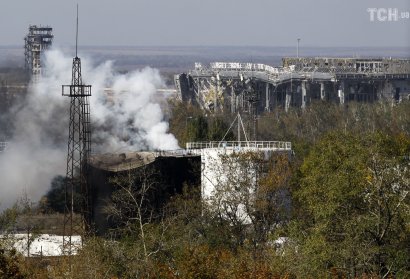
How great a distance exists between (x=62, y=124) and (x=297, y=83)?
163 ft

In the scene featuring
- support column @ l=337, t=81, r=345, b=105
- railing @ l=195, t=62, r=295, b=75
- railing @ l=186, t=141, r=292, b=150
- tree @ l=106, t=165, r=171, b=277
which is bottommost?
tree @ l=106, t=165, r=171, b=277

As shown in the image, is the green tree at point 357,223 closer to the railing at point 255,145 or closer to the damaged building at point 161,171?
the damaged building at point 161,171

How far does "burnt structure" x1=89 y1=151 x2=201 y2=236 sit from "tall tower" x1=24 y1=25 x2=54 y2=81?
37.8 meters

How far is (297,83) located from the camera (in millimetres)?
127000

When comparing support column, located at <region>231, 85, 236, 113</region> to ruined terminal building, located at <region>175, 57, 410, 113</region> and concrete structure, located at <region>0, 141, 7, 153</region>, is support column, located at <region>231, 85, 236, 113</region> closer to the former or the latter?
ruined terminal building, located at <region>175, 57, 410, 113</region>

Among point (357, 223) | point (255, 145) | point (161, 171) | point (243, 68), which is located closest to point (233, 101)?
point (243, 68)

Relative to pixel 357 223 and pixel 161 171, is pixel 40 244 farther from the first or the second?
pixel 357 223

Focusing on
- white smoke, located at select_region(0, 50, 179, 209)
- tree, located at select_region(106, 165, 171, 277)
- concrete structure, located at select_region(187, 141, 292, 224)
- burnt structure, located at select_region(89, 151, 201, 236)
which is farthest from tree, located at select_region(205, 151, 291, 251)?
white smoke, located at select_region(0, 50, 179, 209)

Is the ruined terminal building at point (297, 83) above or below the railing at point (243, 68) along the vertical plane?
below

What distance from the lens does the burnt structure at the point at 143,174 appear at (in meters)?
59.0

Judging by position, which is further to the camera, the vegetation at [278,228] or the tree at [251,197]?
the tree at [251,197]

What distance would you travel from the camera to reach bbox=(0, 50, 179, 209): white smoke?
70.9 metres

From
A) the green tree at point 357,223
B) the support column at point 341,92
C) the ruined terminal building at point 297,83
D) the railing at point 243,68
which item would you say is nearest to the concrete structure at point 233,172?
the green tree at point 357,223

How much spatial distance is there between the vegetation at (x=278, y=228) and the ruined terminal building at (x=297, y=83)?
2313 inches
